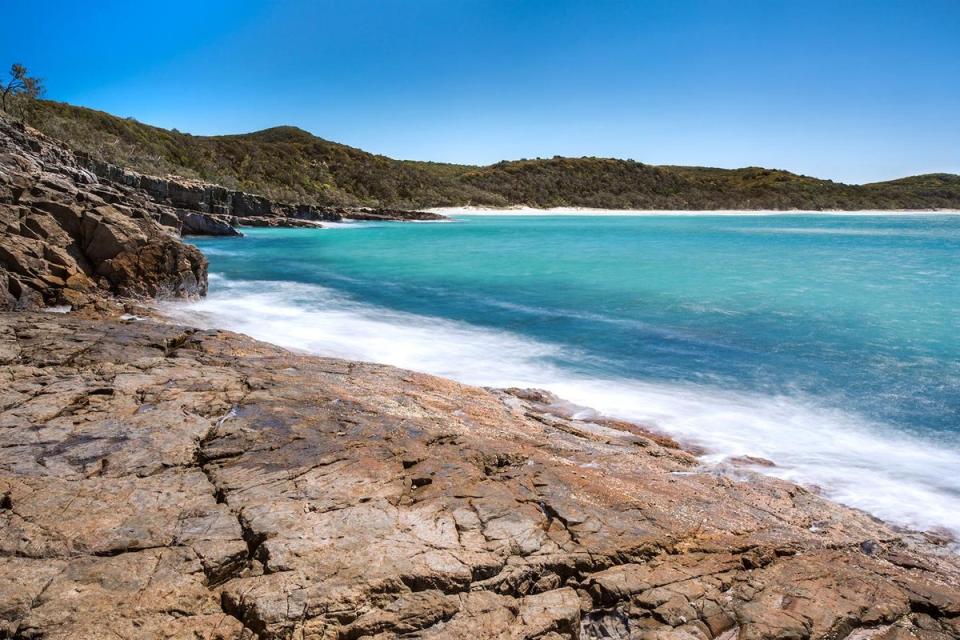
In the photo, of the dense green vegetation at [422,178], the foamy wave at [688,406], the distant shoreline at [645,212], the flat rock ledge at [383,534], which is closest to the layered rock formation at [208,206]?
the dense green vegetation at [422,178]

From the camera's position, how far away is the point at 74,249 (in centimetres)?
1152

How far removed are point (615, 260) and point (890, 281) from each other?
11.4 metres

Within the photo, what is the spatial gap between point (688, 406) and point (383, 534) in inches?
245

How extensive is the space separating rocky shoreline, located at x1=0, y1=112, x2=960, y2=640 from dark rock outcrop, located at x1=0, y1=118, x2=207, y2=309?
3.78m

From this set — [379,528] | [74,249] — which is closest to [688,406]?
[379,528]

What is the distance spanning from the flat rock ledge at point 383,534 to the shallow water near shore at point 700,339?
2.20 m

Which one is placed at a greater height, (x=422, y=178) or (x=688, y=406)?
(x=422, y=178)

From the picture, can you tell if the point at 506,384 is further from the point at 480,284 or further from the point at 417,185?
the point at 417,185

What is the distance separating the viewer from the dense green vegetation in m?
63.0

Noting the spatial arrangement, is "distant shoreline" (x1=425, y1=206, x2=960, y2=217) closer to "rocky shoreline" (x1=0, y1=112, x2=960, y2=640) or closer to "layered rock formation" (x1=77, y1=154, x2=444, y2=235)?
"layered rock formation" (x1=77, y1=154, x2=444, y2=235)

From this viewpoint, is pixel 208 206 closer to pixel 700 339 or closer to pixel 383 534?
pixel 700 339

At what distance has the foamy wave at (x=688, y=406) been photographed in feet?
20.2

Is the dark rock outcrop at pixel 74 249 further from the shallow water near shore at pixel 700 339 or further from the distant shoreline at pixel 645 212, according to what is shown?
the distant shoreline at pixel 645 212

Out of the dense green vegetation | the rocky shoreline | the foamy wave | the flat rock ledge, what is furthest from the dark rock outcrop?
the dense green vegetation
